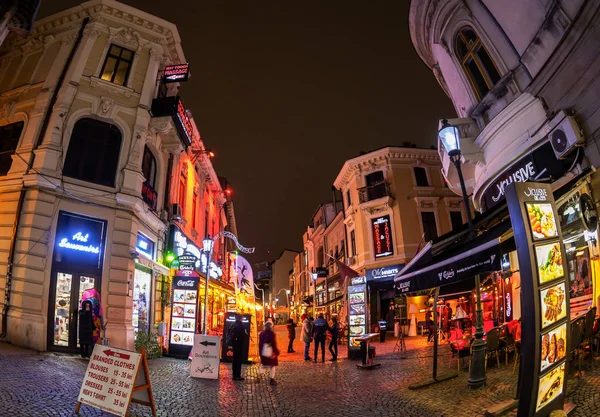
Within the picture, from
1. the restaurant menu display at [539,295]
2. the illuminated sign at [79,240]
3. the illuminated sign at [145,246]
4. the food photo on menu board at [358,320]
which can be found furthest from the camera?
the illuminated sign at [145,246]

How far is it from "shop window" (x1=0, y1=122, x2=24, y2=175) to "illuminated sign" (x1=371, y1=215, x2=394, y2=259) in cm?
2249

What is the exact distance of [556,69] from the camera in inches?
303

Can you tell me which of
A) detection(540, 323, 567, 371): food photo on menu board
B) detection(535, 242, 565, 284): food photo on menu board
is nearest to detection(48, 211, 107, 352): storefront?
detection(540, 323, 567, 371): food photo on menu board

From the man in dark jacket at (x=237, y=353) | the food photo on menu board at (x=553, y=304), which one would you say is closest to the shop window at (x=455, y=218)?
the man in dark jacket at (x=237, y=353)

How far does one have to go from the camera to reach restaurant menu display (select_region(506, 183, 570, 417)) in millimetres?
4055

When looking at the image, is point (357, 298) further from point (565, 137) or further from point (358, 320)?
point (565, 137)

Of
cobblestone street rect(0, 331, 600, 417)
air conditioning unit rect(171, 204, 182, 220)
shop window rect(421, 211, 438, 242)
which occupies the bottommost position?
cobblestone street rect(0, 331, 600, 417)

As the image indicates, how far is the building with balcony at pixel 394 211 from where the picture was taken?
2678cm

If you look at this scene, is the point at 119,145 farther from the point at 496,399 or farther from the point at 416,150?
the point at 416,150

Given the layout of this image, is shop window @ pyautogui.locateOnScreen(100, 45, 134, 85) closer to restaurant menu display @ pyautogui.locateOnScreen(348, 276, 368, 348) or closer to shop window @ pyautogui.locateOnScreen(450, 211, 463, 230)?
restaurant menu display @ pyautogui.locateOnScreen(348, 276, 368, 348)

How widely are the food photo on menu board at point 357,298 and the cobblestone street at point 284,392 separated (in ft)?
10.3

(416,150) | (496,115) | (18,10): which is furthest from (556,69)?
(416,150)

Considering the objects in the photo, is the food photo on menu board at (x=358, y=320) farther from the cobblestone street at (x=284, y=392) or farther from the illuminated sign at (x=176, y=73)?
the illuminated sign at (x=176, y=73)

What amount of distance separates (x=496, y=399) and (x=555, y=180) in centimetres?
468
